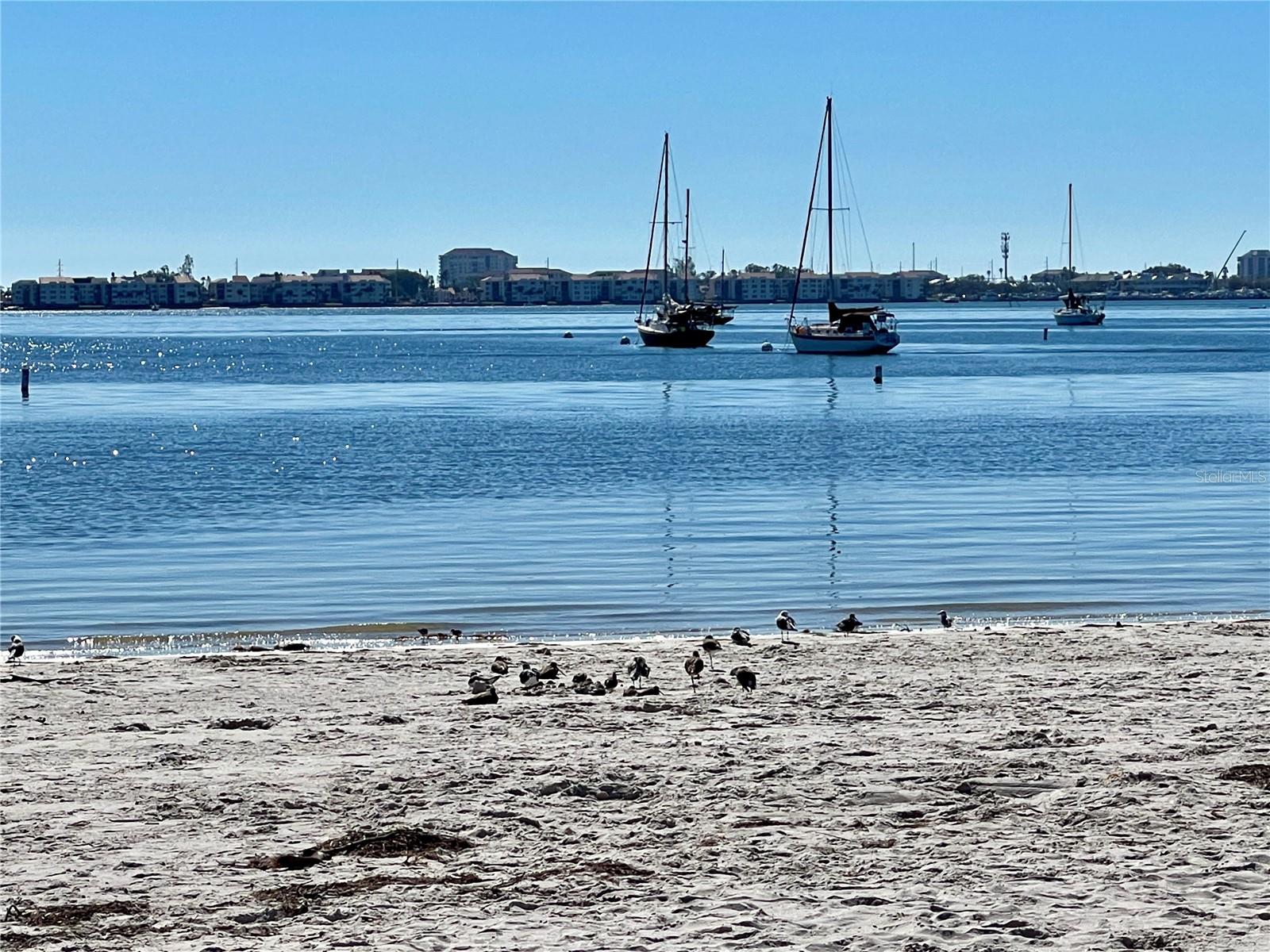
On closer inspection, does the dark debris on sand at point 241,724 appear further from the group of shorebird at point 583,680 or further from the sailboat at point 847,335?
the sailboat at point 847,335

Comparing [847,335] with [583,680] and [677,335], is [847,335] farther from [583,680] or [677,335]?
[583,680]

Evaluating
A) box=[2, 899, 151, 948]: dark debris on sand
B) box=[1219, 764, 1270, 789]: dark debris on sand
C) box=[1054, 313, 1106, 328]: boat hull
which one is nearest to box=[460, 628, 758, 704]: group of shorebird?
box=[1219, 764, 1270, 789]: dark debris on sand

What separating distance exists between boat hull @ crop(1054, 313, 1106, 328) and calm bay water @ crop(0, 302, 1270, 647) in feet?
302

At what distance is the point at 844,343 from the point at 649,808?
265 feet

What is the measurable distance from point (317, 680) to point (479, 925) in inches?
208

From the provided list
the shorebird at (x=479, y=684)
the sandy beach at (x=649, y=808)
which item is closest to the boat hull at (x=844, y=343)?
the sandy beach at (x=649, y=808)

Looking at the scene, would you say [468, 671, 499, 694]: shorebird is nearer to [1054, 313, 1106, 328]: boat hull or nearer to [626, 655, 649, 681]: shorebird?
[626, 655, 649, 681]: shorebird

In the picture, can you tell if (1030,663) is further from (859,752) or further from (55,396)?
(55,396)

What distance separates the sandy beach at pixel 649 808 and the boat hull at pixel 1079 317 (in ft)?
494

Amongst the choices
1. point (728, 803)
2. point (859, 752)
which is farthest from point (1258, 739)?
point (728, 803)

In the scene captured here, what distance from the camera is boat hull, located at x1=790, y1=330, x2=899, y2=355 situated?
86.2 m

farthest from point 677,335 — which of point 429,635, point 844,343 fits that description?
point 429,635

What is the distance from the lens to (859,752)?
913 centimetres

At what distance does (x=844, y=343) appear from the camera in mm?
87750
